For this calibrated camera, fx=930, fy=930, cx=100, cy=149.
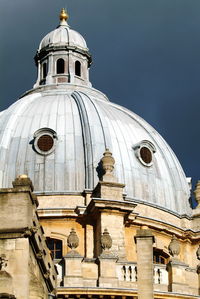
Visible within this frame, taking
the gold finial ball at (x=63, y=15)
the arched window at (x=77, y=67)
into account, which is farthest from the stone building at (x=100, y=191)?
the gold finial ball at (x=63, y=15)

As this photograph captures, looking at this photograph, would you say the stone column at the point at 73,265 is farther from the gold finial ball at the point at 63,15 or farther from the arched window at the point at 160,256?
the gold finial ball at the point at 63,15

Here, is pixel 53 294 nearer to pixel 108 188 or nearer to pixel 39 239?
pixel 39 239

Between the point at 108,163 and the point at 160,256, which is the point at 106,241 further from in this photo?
the point at 160,256

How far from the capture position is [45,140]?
48.6 m

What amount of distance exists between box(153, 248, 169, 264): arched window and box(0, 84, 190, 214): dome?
2738 mm

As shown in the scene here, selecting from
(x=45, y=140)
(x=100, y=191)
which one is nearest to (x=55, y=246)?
(x=100, y=191)

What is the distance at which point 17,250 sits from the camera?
25547mm

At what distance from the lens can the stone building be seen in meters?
40.4

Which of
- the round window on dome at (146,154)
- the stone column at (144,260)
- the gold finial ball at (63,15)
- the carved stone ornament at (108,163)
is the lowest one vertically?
the stone column at (144,260)

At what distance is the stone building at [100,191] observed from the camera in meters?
40.4

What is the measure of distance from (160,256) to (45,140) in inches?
336

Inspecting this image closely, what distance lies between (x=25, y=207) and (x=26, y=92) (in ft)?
99.1

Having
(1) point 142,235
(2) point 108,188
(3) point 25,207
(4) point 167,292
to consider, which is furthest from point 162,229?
(3) point 25,207

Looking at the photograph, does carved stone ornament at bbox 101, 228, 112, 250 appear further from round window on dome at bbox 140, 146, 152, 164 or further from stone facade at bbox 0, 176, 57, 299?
stone facade at bbox 0, 176, 57, 299
